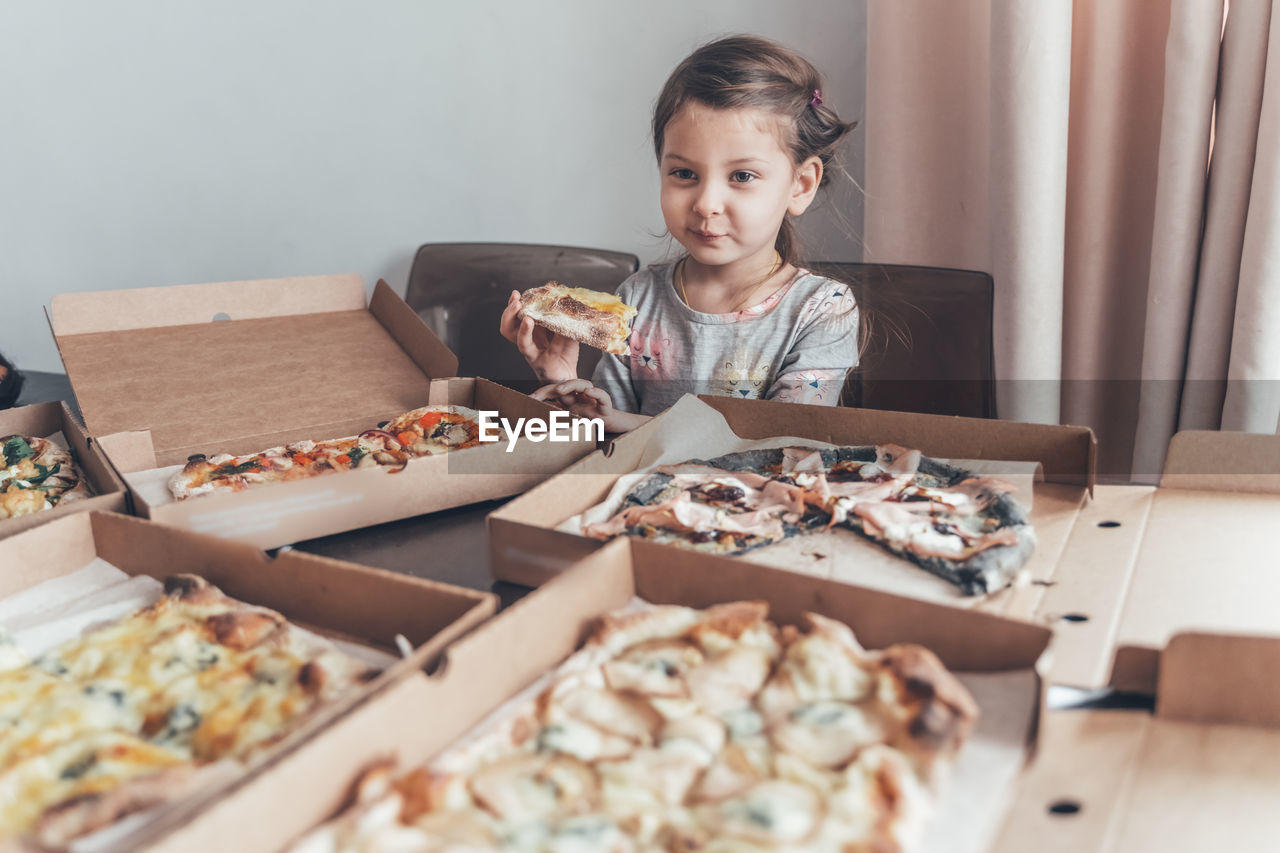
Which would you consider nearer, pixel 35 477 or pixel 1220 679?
pixel 1220 679

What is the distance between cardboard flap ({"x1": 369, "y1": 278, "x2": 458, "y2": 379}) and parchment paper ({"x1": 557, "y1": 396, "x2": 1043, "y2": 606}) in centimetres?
41

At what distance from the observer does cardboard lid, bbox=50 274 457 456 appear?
4.51 feet

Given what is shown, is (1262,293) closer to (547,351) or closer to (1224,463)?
(1224,463)

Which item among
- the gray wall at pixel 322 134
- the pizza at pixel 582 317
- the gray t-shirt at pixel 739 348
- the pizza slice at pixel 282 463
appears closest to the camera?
the pizza slice at pixel 282 463

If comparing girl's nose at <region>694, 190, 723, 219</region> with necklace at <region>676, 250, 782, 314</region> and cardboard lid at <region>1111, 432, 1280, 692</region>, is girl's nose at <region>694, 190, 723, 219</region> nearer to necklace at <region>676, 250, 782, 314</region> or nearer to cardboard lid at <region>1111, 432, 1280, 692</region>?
necklace at <region>676, 250, 782, 314</region>

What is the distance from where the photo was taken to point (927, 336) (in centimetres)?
183

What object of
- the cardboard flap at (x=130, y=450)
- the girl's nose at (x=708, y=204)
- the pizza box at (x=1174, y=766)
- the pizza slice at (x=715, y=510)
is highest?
the girl's nose at (x=708, y=204)

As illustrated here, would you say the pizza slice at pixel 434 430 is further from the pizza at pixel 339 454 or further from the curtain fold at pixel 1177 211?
the curtain fold at pixel 1177 211

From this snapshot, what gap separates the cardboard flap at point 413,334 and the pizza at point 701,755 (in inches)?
32.3

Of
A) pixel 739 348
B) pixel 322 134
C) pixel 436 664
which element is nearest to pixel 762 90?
pixel 739 348

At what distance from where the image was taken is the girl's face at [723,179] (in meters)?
1.56

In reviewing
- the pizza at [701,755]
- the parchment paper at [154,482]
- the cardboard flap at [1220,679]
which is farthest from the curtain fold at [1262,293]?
the parchment paper at [154,482]

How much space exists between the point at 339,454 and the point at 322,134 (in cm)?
191

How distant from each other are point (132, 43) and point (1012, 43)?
2.51m
